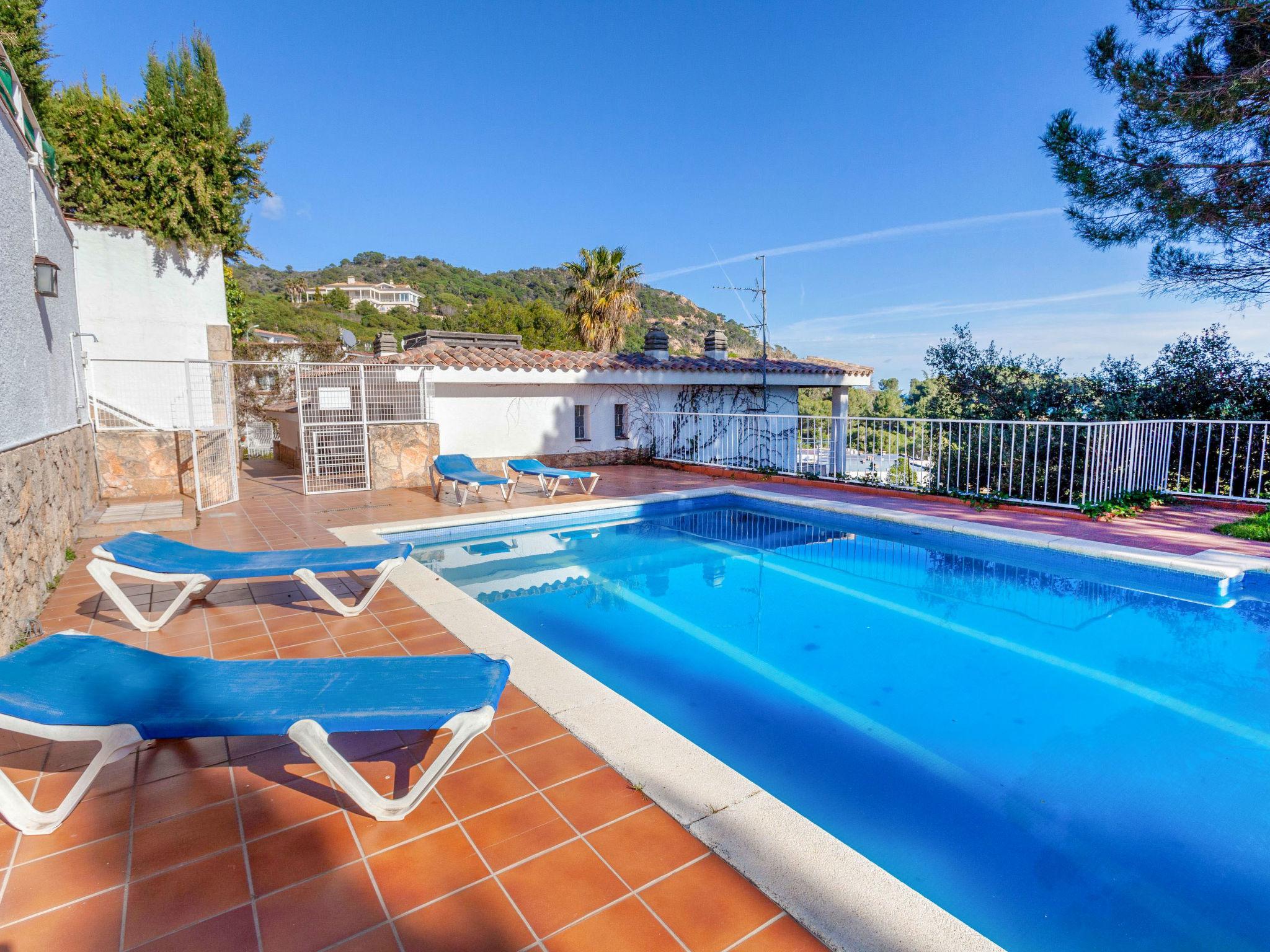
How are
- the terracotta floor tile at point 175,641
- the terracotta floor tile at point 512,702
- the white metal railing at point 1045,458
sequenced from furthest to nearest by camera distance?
the white metal railing at point 1045,458 → the terracotta floor tile at point 175,641 → the terracotta floor tile at point 512,702

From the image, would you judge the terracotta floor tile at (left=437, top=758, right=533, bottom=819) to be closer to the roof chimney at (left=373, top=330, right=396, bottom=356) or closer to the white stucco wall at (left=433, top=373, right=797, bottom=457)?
the white stucco wall at (left=433, top=373, right=797, bottom=457)

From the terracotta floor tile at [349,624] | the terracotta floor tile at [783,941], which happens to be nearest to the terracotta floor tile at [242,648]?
the terracotta floor tile at [349,624]

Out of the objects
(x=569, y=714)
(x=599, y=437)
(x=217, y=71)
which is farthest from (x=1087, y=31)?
(x=217, y=71)

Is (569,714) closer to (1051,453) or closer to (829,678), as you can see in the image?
(829,678)

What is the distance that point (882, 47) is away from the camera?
50.9 feet

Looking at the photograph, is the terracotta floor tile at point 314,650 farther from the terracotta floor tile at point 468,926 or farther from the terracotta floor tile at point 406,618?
the terracotta floor tile at point 468,926

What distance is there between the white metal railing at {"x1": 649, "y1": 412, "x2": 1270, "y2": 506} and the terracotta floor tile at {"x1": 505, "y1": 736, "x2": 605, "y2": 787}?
24.7 feet

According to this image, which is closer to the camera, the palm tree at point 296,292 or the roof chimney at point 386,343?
the roof chimney at point 386,343

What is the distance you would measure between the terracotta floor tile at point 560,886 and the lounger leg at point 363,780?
0.43 m

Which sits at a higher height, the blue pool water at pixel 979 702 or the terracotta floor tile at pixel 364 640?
the terracotta floor tile at pixel 364 640

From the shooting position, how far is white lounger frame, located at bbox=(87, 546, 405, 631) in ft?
13.7

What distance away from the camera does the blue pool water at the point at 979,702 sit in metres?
2.58

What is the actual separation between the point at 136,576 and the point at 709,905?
436cm

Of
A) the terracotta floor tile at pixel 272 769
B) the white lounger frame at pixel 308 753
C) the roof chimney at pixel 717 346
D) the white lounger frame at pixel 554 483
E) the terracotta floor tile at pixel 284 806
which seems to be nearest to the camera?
the white lounger frame at pixel 308 753
